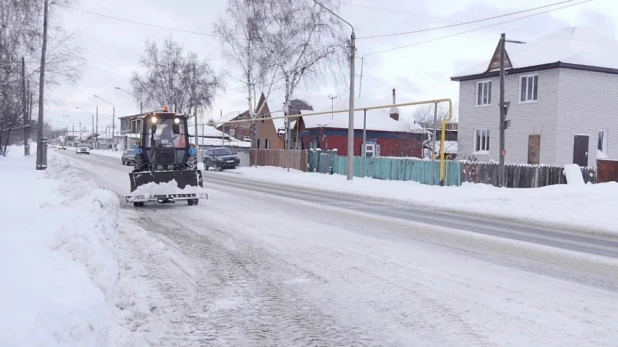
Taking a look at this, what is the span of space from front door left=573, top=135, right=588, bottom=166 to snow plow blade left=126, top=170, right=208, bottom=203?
2321 centimetres

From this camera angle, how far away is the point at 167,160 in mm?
16641

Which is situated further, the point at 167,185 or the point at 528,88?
the point at 528,88

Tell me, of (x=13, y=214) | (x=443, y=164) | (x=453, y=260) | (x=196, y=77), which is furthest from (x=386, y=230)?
(x=196, y=77)

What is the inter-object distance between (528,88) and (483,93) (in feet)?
11.6

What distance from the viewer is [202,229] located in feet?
38.1

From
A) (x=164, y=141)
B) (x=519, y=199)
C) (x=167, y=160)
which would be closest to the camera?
(x=167, y=160)

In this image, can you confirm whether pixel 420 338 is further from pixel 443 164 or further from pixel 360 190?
pixel 443 164

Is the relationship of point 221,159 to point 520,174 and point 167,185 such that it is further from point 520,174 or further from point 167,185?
point 167,185

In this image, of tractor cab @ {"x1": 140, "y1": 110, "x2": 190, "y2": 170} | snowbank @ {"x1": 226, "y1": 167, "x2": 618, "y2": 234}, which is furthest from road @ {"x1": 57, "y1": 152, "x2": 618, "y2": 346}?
tractor cab @ {"x1": 140, "y1": 110, "x2": 190, "y2": 170}

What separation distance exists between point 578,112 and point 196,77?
37.4m

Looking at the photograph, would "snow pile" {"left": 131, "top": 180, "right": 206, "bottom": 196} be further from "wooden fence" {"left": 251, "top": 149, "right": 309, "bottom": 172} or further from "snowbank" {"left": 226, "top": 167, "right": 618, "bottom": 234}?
"wooden fence" {"left": 251, "top": 149, "right": 309, "bottom": 172}

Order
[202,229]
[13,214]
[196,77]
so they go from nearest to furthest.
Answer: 1. [13,214]
2. [202,229]
3. [196,77]

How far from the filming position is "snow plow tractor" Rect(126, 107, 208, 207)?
1559 centimetres

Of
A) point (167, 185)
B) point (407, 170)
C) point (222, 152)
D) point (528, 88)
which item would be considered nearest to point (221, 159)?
point (222, 152)
